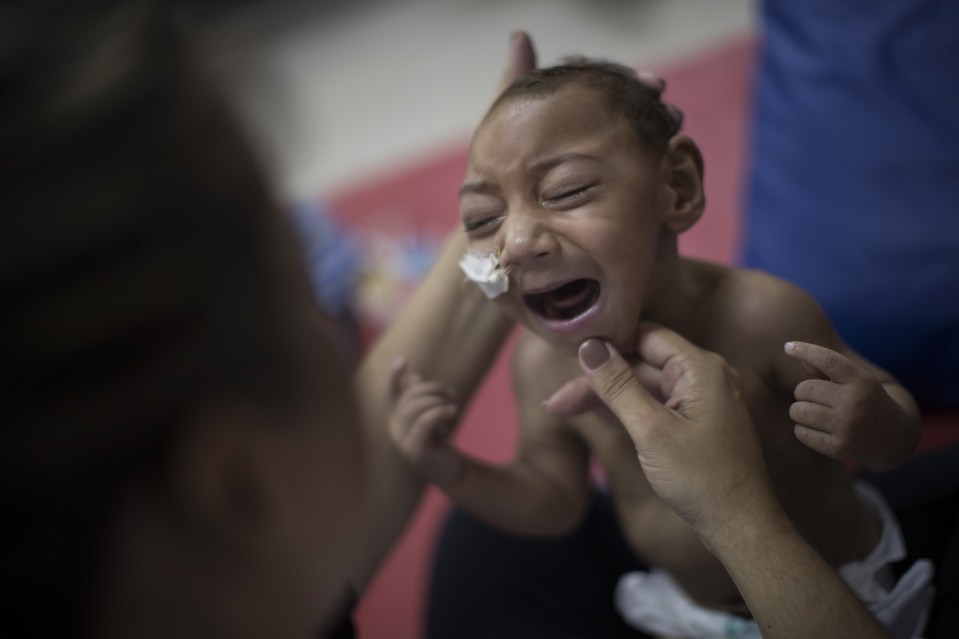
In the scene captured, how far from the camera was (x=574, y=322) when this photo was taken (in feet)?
2.24

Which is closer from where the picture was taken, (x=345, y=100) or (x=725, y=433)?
(x=725, y=433)

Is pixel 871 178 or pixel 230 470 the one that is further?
pixel 871 178

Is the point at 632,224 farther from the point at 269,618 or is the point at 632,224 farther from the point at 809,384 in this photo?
the point at 269,618

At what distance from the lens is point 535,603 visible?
0.96m

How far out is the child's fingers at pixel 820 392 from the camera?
2.09ft

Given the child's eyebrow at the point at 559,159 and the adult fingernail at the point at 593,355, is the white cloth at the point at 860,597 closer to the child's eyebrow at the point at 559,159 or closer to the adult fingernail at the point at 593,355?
the adult fingernail at the point at 593,355

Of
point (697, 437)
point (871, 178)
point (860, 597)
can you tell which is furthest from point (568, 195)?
point (871, 178)

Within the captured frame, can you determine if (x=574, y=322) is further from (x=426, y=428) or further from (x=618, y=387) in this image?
(x=426, y=428)

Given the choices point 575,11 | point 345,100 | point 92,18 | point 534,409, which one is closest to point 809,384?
point 534,409

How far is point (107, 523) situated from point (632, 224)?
46 centimetres

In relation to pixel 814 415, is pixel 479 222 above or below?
above

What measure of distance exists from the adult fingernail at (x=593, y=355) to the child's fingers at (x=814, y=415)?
16cm

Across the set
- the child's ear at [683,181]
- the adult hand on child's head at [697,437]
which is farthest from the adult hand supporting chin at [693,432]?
the child's ear at [683,181]

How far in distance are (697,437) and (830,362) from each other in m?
0.13
